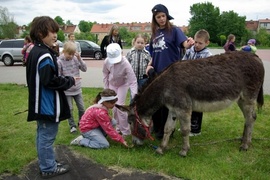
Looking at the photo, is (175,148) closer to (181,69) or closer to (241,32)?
(181,69)

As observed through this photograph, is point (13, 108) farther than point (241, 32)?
No

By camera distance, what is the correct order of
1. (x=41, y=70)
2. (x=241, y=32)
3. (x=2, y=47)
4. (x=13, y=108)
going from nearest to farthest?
(x=41, y=70) → (x=13, y=108) → (x=2, y=47) → (x=241, y=32)

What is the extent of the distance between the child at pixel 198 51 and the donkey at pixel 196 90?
445mm

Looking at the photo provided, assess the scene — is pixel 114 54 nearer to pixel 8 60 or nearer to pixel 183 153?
pixel 183 153

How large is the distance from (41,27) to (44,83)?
26.2 inches

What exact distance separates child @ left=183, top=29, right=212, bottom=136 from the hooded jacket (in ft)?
8.18

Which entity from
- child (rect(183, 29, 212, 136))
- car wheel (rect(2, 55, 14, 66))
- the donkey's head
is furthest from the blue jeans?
car wheel (rect(2, 55, 14, 66))

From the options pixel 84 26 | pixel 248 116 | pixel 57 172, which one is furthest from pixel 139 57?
pixel 84 26

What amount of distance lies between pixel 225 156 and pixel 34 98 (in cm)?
308

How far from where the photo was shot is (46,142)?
11.7 feet

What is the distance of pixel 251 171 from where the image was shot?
385 cm

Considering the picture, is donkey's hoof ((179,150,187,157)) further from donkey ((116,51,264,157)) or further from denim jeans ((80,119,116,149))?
denim jeans ((80,119,116,149))

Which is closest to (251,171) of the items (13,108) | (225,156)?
(225,156)

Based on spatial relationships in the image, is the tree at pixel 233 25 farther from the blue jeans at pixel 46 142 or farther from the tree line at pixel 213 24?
the blue jeans at pixel 46 142
